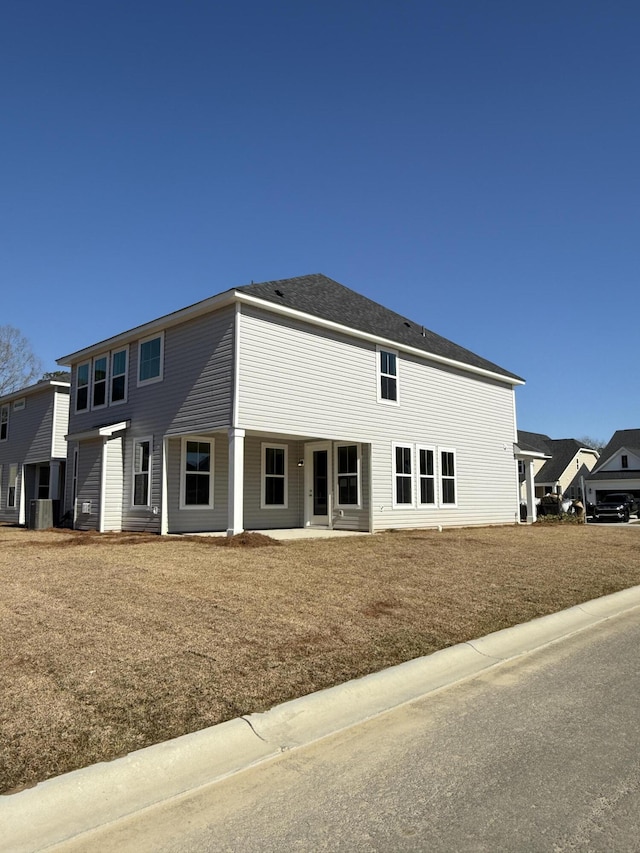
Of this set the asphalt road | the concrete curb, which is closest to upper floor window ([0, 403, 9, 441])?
the concrete curb

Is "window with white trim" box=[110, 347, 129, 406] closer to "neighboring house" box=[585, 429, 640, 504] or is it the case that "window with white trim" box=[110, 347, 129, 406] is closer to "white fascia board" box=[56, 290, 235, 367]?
"white fascia board" box=[56, 290, 235, 367]

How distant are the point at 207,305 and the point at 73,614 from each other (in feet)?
30.8

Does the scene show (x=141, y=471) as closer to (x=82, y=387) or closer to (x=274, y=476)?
(x=274, y=476)

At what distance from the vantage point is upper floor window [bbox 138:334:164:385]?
16559mm

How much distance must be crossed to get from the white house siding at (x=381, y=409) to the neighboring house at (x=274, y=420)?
5 cm

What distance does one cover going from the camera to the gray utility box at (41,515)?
18781 millimetres

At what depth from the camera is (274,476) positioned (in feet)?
59.2

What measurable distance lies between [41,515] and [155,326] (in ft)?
23.1

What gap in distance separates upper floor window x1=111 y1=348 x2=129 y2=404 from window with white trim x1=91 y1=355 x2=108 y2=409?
47 centimetres

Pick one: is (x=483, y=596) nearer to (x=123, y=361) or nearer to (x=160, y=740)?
(x=160, y=740)

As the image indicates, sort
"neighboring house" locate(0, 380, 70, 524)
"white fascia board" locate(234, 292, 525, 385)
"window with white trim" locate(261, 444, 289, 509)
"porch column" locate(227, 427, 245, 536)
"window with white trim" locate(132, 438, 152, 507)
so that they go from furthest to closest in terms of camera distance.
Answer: "neighboring house" locate(0, 380, 70, 524), "window with white trim" locate(261, 444, 289, 509), "window with white trim" locate(132, 438, 152, 507), "white fascia board" locate(234, 292, 525, 385), "porch column" locate(227, 427, 245, 536)

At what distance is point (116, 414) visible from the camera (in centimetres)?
1798

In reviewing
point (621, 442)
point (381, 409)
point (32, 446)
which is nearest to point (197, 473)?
point (381, 409)

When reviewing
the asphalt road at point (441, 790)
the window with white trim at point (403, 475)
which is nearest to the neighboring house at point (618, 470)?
the window with white trim at point (403, 475)
